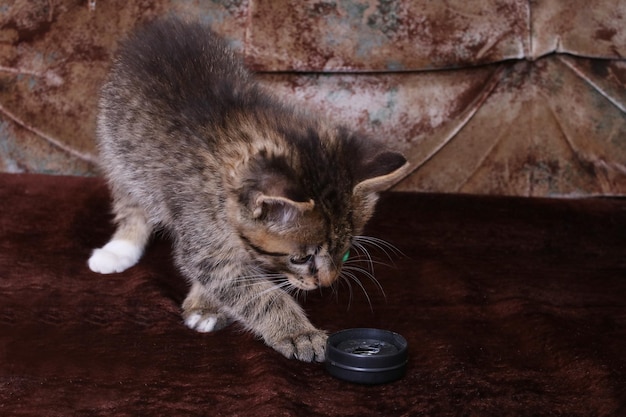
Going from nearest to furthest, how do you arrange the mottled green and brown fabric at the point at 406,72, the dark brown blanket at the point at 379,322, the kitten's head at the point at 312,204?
the dark brown blanket at the point at 379,322 < the kitten's head at the point at 312,204 < the mottled green and brown fabric at the point at 406,72

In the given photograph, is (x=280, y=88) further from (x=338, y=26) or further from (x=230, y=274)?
(x=230, y=274)

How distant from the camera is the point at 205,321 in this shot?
1.91 m

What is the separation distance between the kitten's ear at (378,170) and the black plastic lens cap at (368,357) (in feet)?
1.07

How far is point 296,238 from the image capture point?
5.70ft

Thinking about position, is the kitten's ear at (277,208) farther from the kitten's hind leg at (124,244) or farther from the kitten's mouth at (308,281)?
the kitten's hind leg at (124,244)

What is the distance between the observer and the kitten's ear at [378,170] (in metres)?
1.79

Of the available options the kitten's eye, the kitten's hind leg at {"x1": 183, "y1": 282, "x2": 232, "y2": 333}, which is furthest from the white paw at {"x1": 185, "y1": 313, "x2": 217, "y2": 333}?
the kitten's eye

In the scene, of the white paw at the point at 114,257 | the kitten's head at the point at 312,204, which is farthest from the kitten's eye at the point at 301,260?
the white paw at the point at 114,257

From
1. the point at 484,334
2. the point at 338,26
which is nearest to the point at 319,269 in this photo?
the point at 484,334

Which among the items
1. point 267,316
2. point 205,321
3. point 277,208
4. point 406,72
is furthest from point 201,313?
point 406,72

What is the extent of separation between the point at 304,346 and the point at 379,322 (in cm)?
26

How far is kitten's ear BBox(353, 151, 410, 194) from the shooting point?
1.79 meters

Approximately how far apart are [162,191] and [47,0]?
1200mm

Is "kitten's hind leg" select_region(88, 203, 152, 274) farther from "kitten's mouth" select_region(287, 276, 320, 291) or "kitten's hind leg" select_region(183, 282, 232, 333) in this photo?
"kitten's mouth" select_region(287, 276, 320, 291)
